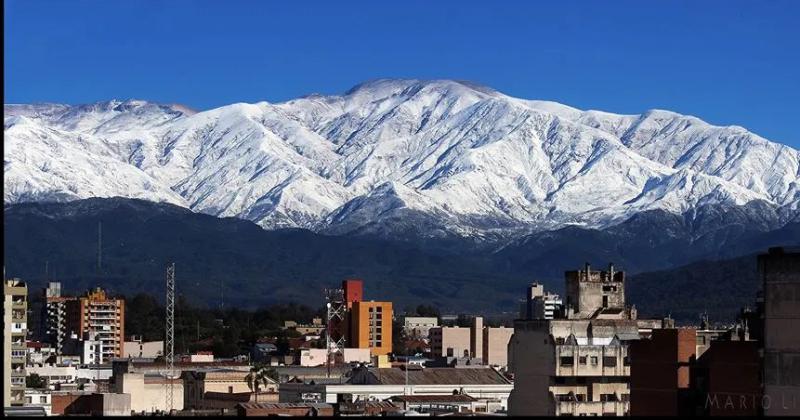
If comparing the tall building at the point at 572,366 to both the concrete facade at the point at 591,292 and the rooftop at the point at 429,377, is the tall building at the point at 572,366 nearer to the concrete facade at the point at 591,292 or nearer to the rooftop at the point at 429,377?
the concrete facade at the point at 591,292

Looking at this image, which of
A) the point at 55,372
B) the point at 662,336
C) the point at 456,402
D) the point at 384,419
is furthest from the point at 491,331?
the point at 384,419

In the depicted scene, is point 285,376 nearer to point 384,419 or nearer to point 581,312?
point 581,312

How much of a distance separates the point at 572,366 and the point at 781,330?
16.0m

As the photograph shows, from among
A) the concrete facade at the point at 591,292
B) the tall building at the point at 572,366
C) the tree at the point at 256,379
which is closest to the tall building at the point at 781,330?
the tall building at the point at 572,366

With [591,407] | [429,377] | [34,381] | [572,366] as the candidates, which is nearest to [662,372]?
[591,407]

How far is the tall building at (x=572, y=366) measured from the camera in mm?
66188

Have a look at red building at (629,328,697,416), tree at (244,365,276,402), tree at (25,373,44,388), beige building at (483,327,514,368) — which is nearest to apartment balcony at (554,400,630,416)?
red building at (629,328,697,416)

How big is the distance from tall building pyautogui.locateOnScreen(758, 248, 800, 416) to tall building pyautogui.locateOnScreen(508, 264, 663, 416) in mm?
14170

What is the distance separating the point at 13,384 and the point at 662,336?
3839 cm

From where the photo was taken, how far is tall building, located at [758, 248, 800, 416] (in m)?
49.8

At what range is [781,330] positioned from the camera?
167 ft

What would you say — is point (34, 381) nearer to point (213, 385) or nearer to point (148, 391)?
point (213, 385)

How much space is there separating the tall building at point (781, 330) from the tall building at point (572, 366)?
14170 millimetres

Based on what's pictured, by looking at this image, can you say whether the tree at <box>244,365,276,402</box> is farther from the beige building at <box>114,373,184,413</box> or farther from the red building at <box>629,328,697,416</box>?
the red building at <box>629,328,697,416</box>
